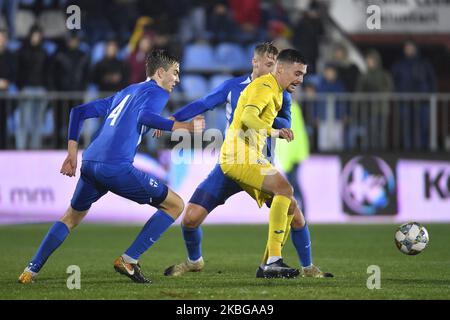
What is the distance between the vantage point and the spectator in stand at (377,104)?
62.6ft

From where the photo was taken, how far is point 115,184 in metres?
9.79

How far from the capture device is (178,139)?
60.2 ft

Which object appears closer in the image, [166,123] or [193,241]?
[166,123]

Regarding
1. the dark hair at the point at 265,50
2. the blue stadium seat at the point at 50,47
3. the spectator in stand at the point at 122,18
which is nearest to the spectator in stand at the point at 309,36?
the spectator in stand at the point at 122,18

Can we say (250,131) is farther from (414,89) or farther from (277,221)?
(414,89)

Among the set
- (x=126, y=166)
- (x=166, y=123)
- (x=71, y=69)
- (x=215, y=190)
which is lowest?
(x=215, y=190)

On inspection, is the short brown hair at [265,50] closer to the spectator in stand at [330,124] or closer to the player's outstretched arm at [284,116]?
the player's outstretched arm at [284,116]

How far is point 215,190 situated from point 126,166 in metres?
1.31

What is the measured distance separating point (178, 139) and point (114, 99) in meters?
8.30

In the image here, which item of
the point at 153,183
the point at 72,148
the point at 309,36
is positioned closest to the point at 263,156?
the point at 153,183
